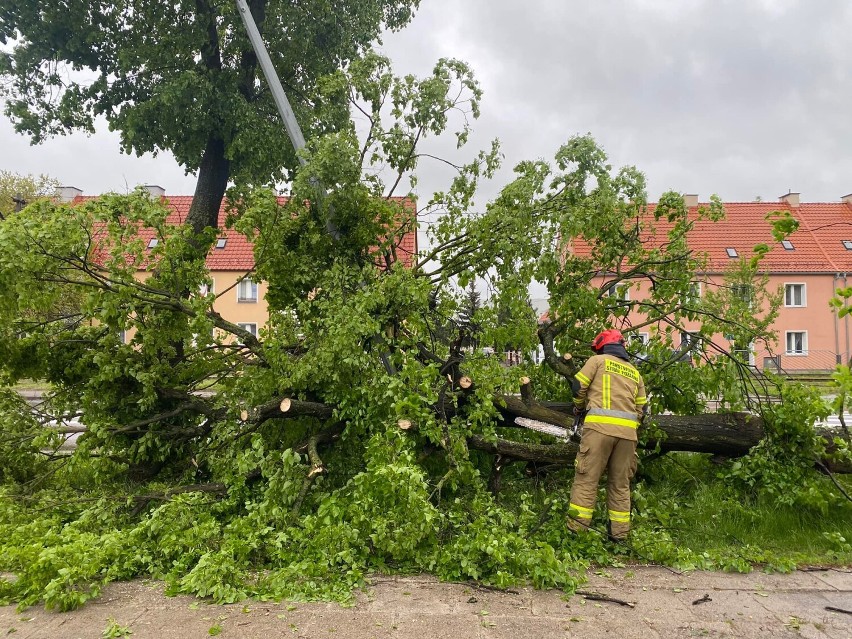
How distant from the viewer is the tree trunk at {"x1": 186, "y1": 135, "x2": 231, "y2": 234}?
895 centimetres

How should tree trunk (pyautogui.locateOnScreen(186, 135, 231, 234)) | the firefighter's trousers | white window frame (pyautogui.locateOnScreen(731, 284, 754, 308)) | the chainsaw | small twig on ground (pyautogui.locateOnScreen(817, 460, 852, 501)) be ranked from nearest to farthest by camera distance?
the firefighter's trousers
small twig on ground (pyautogui.locateOnScreen(817, 460, 852, 501))
the chainsaw
white window frame (pyautogui.locateOnScreen(731, 284, 754, 308))
tree trunk (pyautogui.locateOnScreen(186, 135, 231, 234))

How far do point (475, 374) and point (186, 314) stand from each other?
2678 mm

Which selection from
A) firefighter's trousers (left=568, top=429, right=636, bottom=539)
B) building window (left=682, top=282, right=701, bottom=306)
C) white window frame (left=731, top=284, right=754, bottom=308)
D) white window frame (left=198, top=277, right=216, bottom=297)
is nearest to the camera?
firefighter's trousers (left=568, top=429, right=636, bottom=539)

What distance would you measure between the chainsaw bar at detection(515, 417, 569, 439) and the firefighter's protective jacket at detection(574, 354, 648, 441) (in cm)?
77

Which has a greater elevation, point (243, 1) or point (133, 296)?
point (243, 1)

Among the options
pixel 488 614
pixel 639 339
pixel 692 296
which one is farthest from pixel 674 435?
pixel 488 614

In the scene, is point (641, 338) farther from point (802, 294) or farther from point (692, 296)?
point (802, 294)

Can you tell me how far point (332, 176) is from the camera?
5520 millimetres

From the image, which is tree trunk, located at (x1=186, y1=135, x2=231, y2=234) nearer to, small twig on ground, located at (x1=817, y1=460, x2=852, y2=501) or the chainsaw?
the chainsaw

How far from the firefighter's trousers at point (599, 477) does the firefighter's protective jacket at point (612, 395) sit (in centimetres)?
8

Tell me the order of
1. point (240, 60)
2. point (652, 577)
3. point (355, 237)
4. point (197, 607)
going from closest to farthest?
point (197, 607) < point (652, 577) < point (355, 237) < point (240, 60)

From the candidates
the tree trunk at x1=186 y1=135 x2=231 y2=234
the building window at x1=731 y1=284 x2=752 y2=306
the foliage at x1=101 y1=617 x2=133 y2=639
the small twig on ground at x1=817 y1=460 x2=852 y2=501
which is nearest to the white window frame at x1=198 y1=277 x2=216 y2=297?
the foliage at x1=101 y1=617 x2=133 y2=639

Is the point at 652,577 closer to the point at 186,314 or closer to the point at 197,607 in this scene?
the point at 197,607

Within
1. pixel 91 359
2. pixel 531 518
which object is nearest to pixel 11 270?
pixel 91 359
